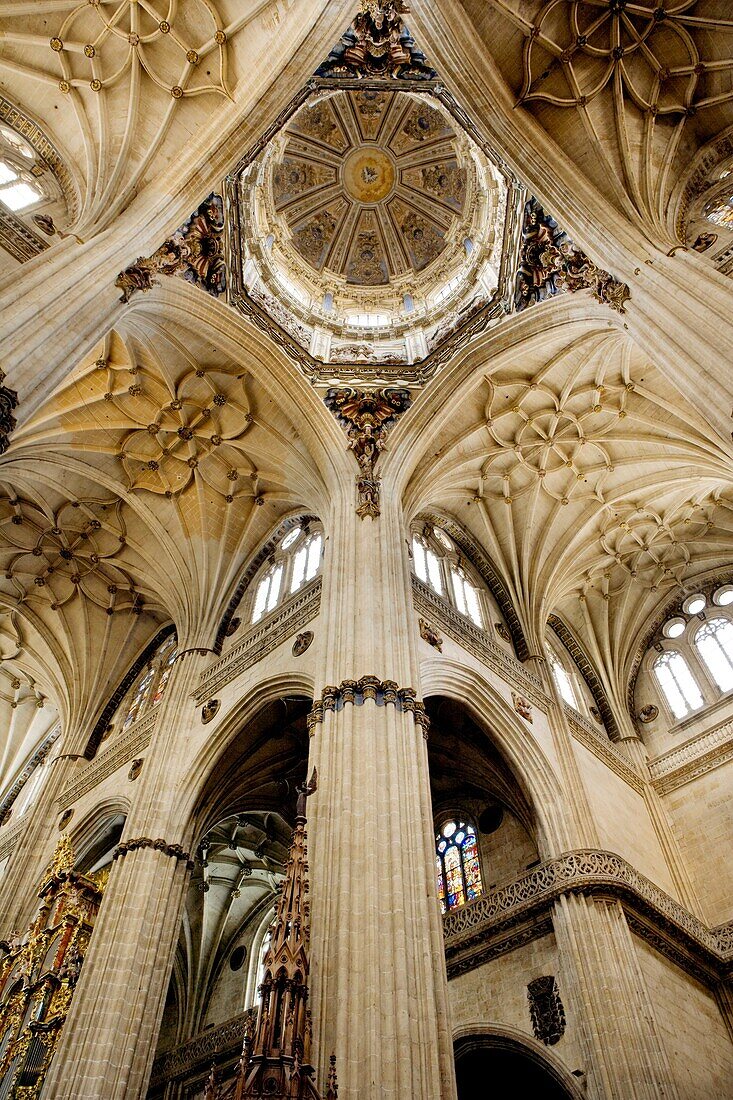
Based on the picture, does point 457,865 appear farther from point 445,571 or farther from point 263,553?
point 263,553

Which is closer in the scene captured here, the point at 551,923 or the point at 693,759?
the point at 551,923

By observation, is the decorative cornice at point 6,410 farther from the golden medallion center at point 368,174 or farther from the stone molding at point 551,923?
the golden medallion center at point 368,174

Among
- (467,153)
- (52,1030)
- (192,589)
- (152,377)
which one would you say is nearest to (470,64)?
(467,153)

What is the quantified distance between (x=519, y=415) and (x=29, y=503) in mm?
11458

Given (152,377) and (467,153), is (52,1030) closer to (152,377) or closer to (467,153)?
(152,377)

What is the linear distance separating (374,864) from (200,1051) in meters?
11.0

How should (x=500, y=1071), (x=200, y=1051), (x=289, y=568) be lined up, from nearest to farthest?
(x=500, y=1071), (x=200, y=1051), (x=289, y=568)

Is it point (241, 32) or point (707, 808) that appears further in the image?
point (707, 808)

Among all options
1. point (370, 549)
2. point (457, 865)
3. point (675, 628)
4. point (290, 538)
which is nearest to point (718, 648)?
point (675, 628)

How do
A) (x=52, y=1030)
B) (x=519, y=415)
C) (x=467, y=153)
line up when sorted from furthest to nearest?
(x=467, y=153) → (x=519, y=415) → (x=52, y=1030)

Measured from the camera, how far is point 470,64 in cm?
1332

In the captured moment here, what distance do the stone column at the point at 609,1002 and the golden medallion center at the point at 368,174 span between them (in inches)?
751

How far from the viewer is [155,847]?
12398 millimetres

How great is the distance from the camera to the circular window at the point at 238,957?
18.9 m
